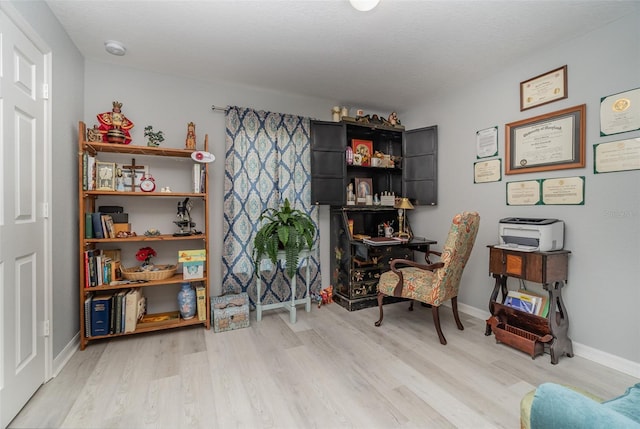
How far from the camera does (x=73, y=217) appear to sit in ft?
7.66

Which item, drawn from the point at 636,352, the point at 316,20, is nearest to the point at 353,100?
the point at 316,20

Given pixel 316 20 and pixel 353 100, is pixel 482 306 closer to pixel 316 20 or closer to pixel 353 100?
pixel 353 100

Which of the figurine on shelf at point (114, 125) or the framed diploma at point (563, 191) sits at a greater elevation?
the figurine on shelf at point (114, 125)

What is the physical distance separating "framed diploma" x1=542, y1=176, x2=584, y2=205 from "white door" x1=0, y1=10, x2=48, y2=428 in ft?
12.5

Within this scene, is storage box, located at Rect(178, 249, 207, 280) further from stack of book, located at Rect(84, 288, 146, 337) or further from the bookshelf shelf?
stack of book, located at Rect(84, 288, 146, 337)

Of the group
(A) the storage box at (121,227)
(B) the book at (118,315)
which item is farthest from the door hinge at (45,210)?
(B) the book at (118,315)

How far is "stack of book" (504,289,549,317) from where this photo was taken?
2.35 m

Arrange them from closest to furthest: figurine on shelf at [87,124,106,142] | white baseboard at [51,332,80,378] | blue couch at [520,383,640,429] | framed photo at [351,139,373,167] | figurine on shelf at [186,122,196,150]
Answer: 1. blue couch at [520,383,640,429]
2. white baseboard at [51,332,80,378]
3. figurine on shelf at [87,124,106,142]
4. figurine on shelf at [186,122,196,150]
5. framed photo at [351,139,373,167]

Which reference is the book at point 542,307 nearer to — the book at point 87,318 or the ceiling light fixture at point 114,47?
the book at point 87,318

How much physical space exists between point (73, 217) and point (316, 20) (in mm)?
2494

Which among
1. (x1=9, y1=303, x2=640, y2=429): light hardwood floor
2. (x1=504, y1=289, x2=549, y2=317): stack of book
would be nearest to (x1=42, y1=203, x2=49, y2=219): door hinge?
(x1=9, y1=303, x2=640, y2=429): light hardwood floor

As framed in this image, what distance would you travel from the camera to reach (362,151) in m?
3.69

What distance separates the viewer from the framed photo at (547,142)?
89.7 inches

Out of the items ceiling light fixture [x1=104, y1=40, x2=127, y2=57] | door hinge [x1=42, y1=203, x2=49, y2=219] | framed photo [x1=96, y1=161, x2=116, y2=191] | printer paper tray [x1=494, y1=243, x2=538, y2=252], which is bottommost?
printer paper tray [x1=494, y1=243, x2=538, y2=252]
